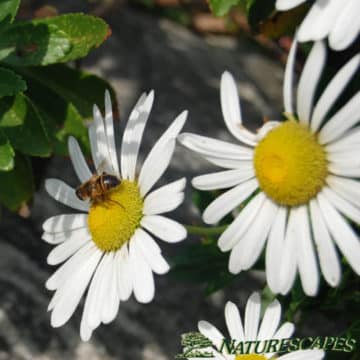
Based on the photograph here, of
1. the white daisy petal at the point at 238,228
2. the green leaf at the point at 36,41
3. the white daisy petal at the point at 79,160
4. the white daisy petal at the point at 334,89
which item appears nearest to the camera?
the white daisy petal at the point at 334,89

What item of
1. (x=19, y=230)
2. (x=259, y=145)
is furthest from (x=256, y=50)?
(x=259, y=145)

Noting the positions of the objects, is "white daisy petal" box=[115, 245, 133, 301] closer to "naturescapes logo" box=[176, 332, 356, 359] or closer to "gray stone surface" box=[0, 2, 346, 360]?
"naturescapes logo" box=[176, 332, 356, 359]

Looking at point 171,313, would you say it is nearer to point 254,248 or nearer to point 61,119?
point 61,119

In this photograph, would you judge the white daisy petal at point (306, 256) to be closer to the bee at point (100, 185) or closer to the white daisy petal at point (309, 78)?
the white daisy petal at point (309, 78)

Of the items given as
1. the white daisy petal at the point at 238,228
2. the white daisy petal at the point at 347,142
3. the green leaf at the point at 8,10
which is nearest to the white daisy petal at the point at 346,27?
the white daisy petal at the point at 347,142

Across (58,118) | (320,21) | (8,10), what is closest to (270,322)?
(320,21)

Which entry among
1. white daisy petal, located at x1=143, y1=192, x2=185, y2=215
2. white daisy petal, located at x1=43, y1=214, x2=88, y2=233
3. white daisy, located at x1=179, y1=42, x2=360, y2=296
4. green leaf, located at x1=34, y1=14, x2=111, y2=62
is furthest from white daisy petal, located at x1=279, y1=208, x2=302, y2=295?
green leaf, located at x1=34, y1=14, x2=111, y2=62

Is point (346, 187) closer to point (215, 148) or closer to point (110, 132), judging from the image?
point (215, 148)
